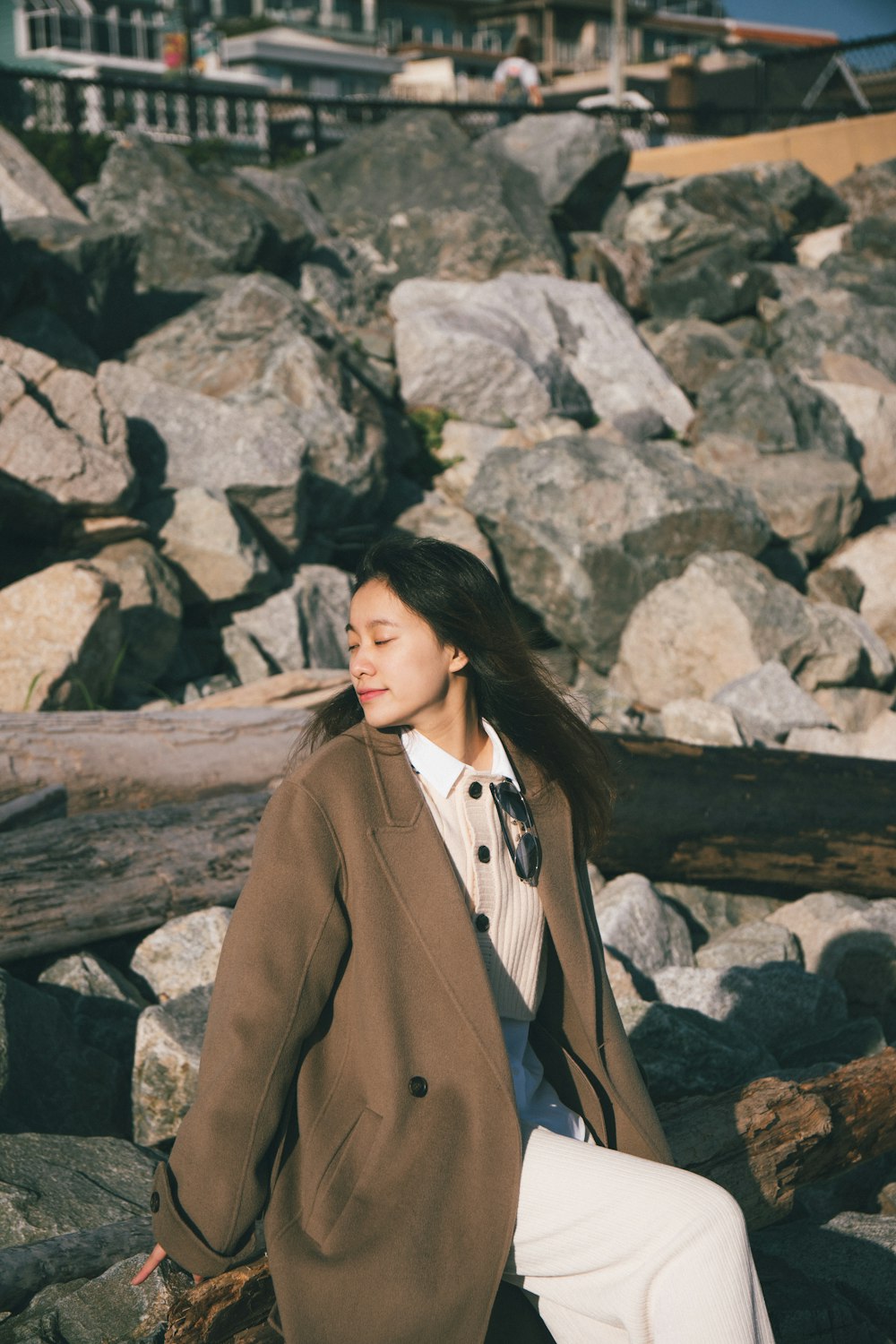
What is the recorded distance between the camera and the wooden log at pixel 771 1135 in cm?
276

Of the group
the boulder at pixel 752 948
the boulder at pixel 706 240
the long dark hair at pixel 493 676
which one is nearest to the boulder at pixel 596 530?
the boulder at pixel 752 948

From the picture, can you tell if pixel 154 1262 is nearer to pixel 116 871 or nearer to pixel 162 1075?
pixel 162 1075

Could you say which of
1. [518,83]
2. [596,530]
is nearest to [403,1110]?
[596,530]

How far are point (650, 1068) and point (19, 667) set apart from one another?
383 cm

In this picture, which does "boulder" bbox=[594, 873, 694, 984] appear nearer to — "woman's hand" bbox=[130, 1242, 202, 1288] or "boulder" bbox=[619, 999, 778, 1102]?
"boulder" bbox=[619, 999, 778, 1102]

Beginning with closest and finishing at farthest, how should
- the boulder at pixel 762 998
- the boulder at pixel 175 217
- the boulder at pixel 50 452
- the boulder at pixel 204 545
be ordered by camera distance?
the boulder at pixel 762 998 < the boulder at pixel 50 452 < the boulder at pixel 204 545 < the boulder at pixel 175 217

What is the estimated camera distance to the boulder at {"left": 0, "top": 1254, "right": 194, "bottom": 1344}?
2.57 metres

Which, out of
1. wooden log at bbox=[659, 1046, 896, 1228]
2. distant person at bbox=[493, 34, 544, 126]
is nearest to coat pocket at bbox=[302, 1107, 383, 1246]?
wooden log at bbox=[659, 1046, 896, 1228]

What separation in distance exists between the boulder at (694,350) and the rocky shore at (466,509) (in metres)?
0.05

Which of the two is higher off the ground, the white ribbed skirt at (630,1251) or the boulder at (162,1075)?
the white ribbed skirt at (630,1251)

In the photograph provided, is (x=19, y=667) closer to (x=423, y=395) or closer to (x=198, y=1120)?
(x=198, y=1120)

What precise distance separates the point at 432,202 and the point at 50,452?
8.48 metres

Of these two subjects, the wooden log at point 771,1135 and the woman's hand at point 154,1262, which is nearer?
the woman's hand at point 154,1262

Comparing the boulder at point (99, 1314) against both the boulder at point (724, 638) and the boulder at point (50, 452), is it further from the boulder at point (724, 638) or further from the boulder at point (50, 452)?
the boulder at point (724, 638)
